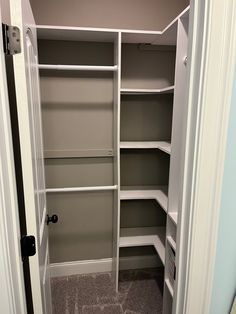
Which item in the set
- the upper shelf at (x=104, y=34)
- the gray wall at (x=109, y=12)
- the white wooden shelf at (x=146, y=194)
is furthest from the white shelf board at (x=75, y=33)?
the white wooden shelf at (x=146, y=194)

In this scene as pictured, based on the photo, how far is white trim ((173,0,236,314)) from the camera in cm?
70

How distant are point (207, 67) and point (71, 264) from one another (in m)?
2.27

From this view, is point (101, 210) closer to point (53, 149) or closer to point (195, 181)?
point (53, 149)

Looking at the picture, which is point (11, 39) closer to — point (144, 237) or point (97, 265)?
point (144, 237)

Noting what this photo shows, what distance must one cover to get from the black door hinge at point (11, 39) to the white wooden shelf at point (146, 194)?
4.92 ft

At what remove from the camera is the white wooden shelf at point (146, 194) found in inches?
82.7

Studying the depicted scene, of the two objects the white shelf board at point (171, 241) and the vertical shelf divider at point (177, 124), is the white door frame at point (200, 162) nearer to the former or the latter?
the vertical shelf divider at point (177, 124)

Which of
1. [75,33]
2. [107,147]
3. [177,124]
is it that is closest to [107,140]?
[107,147]

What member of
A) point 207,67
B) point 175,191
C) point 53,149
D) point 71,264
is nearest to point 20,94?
point 207,67

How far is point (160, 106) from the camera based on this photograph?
227cm

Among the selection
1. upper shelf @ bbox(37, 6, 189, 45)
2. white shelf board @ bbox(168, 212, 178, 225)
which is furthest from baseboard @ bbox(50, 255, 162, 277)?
upper shelf @ bbox(37, 6, 189, 45)

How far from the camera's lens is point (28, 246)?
36.6 inches

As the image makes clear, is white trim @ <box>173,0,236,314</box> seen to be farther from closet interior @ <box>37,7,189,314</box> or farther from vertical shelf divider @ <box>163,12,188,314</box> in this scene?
closet interior @ <box>37,7,189,314</box>

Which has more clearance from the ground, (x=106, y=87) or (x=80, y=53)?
(x=80, y=53)
